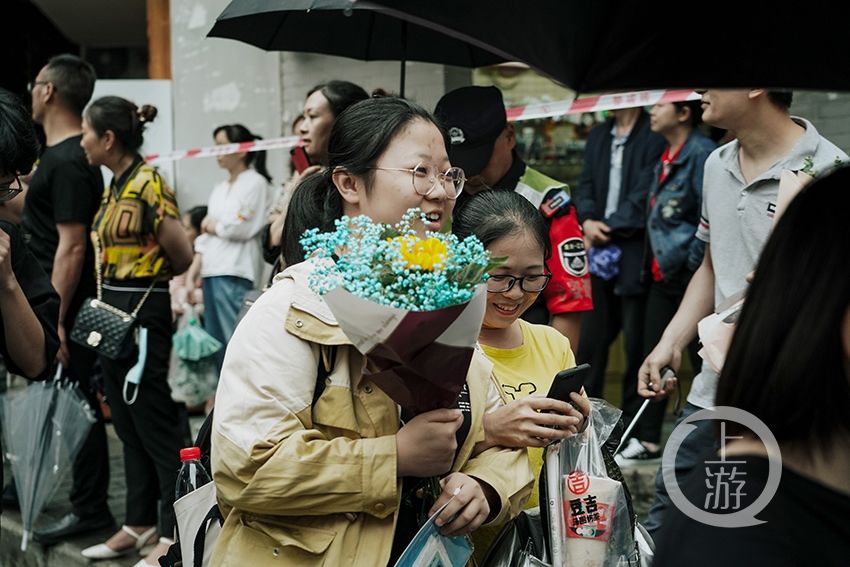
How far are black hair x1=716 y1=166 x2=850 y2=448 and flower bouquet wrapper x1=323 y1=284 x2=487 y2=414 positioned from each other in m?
0.67

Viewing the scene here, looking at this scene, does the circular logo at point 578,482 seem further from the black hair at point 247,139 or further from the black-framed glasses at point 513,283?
the black hair at point 247,139

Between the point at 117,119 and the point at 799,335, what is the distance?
4.70m

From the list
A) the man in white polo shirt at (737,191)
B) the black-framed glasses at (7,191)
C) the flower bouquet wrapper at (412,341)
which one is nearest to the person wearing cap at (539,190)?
the man in white polo shirt at (737,191)

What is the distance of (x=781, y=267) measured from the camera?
169cm

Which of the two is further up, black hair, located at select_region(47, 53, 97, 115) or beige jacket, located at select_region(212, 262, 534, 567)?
black hair, located at select_region(47, 53, 97, 115)

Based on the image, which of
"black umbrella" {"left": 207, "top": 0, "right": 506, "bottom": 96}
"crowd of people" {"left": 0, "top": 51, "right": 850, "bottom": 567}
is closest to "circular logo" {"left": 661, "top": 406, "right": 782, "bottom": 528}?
"crowd of people" {"left": 0, "top": 51, "right": 850, "bottom": 567}

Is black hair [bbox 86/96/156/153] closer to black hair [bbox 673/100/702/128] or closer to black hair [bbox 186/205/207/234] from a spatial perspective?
black hair [bbox 673/100/702/128]

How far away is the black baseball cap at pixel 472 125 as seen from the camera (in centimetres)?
429

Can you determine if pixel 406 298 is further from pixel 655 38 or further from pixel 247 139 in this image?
pixel 247 139

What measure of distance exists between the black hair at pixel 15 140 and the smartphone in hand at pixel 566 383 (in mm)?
1809

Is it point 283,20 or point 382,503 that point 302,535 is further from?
point 283,20

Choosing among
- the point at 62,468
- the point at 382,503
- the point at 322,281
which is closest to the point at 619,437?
the point at 382,503

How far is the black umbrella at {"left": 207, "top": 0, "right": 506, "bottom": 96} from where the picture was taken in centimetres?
512

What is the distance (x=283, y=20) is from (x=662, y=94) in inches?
73.2
